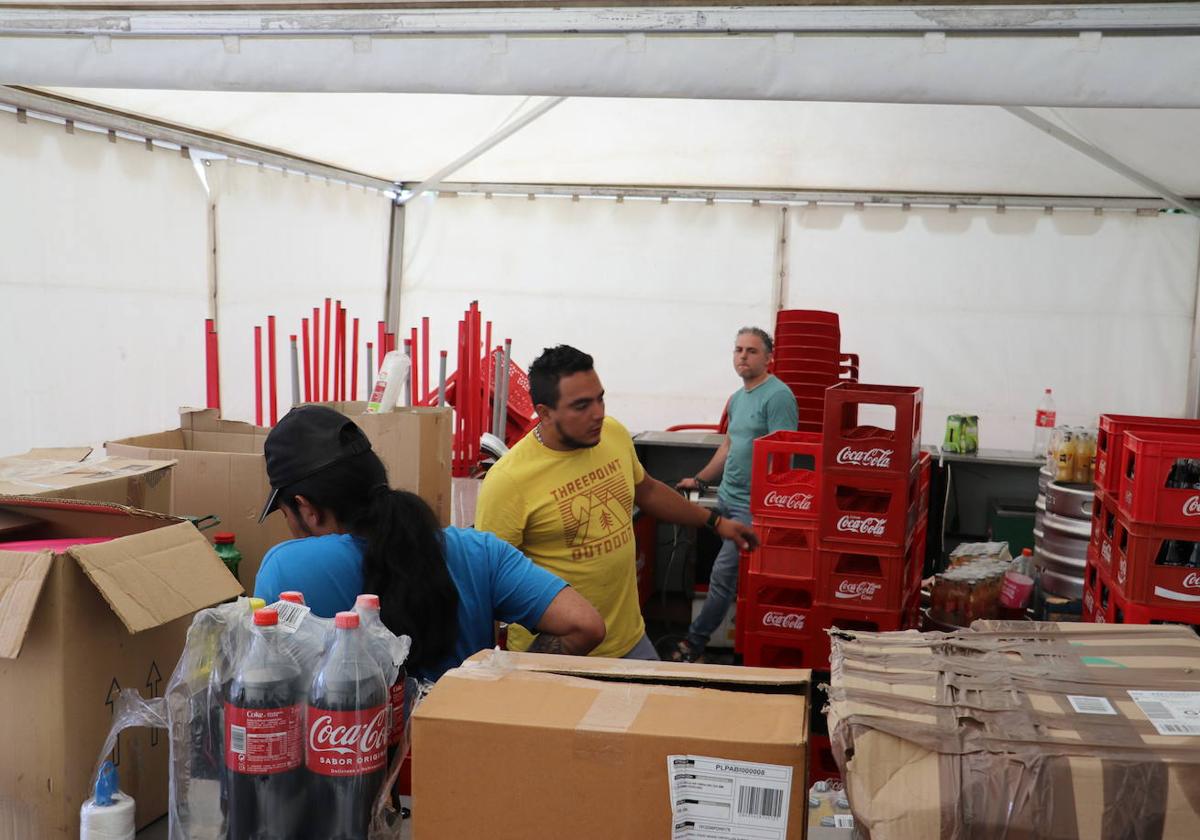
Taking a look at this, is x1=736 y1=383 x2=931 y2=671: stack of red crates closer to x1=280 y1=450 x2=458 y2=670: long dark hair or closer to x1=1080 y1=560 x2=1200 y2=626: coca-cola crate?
x1=1080 y1=560 x2=1200 y2=626: coca-cola crate

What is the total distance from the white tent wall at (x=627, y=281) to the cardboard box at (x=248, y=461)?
4.37 meters

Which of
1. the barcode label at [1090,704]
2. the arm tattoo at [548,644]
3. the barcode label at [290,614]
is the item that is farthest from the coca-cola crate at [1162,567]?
the barcode label at [290,614]

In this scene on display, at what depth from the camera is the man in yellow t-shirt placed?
3.03 m

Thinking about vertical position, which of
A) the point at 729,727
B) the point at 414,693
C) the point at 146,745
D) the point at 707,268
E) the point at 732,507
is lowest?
the point at 732,507

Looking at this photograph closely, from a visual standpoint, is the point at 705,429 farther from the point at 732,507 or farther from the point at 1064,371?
the point at 1064,371

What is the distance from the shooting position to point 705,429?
26.4 feet

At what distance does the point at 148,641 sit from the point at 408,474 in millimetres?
1803

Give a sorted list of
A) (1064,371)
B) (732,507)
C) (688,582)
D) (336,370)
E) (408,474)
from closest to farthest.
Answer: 1. (408,474)
2. (336,370)
3. (732,507)
4. (688,582)
5. (1064,371)

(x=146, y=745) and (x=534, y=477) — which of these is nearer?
(x=146, y=745)

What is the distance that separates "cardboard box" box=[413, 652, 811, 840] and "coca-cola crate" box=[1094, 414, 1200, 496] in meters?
2.81

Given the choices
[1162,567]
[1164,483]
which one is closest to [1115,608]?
[1162,567]

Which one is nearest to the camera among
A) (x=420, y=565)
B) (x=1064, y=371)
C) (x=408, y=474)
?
(x=420, y=565)

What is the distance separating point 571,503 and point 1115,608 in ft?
6.66

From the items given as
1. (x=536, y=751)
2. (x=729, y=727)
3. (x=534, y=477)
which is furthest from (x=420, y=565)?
(x=534, y=477)
